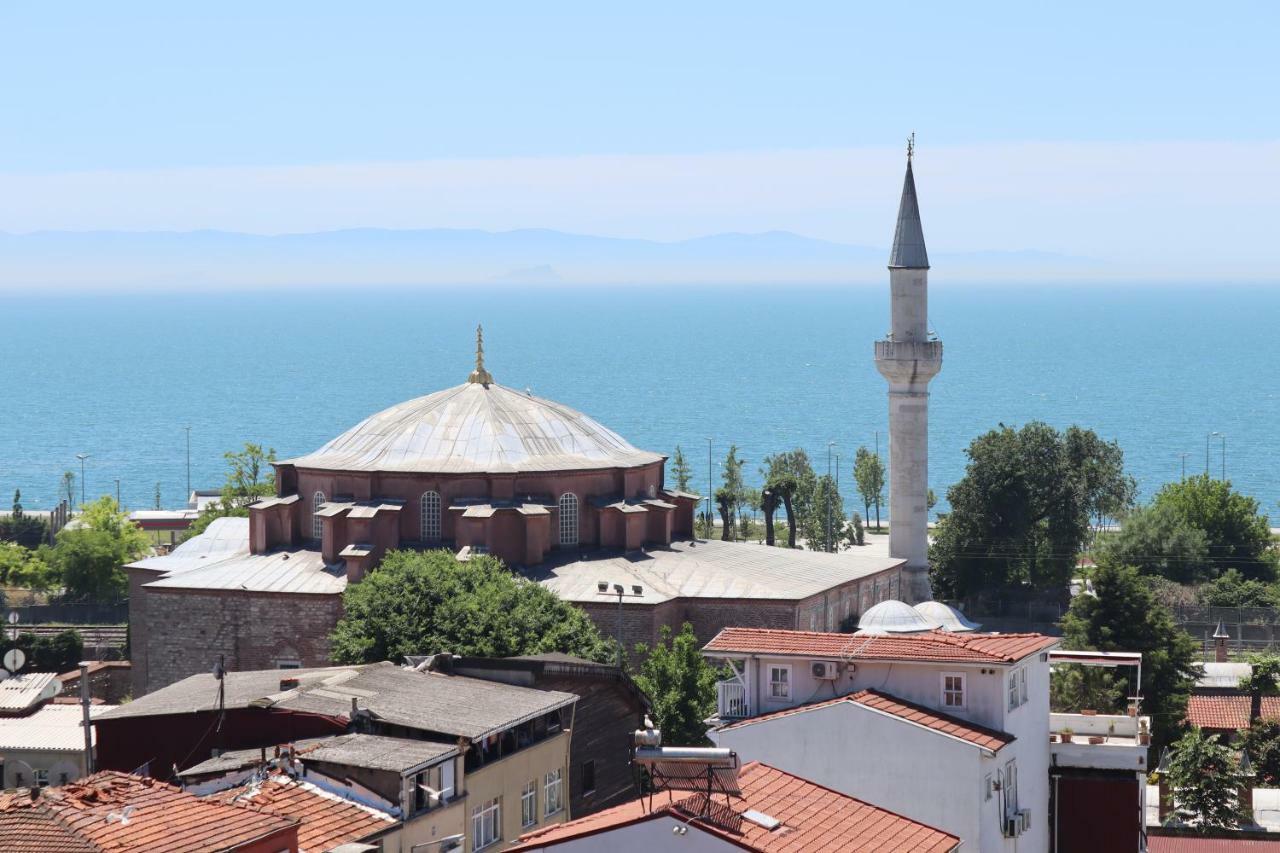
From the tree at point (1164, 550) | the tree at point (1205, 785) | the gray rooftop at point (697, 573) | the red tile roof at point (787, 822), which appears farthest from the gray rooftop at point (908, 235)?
the red tile roof at point (787, 822)

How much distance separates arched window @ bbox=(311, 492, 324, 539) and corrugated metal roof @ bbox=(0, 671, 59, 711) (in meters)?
10.3

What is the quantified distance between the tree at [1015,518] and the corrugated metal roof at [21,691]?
31368mm

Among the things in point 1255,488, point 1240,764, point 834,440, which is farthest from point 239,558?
point 834,440

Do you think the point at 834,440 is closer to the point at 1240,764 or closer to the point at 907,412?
the point at 907,412

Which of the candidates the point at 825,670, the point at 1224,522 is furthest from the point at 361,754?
the point at 1224,522

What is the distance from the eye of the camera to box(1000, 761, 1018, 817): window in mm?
25625

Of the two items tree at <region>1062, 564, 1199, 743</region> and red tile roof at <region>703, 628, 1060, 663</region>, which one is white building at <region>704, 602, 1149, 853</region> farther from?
tree at <region>1062, 564, 1199, 743</region>

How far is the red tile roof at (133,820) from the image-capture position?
1944 centimetres

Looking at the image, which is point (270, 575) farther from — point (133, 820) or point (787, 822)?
point (787, 822)

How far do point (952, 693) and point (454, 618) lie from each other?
16.5 meters

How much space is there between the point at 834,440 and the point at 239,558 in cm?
12455

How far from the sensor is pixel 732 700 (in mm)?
27031

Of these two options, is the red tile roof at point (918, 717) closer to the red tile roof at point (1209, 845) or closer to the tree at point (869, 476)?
the red tile roof at point (1209, 845)

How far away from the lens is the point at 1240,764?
4056cm
